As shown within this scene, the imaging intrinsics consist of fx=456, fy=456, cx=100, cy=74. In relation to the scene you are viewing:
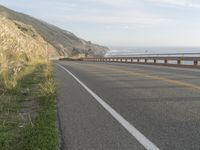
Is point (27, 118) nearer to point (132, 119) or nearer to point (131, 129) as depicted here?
point (132, 119)

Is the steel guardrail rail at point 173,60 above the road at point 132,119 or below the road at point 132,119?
below

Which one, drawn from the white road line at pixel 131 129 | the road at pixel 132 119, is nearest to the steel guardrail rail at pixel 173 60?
the road at pixel 132 119

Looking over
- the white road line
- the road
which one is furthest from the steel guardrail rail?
the white road line

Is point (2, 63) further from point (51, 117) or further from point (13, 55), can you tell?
point (51, 117)

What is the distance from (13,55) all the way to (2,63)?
28.7 ft

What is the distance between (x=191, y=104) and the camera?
11.5 m

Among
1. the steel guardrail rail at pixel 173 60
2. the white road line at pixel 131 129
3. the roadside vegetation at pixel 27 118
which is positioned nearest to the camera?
the white road line at pixel 131 129

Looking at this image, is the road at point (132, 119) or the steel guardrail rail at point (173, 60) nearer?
the road at point (132, 119)

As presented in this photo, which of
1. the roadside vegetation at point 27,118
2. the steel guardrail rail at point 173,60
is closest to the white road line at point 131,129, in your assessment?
the roadside vegetation at point 27,118

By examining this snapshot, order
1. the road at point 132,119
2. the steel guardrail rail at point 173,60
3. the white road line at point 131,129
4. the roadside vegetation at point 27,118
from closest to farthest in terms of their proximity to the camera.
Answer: the white road line at point 131,129 < the road at point 132,119 < the roadside vegetation at point 27,118 < the steel guardrail rail at point 173,60

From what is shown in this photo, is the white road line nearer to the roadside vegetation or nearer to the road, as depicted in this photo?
the road

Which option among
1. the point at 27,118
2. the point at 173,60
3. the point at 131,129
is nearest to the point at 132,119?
the point at 131,129

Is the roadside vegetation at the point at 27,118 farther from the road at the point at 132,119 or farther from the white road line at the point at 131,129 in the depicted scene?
the white road line at the point at 131,129

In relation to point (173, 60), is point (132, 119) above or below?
above
